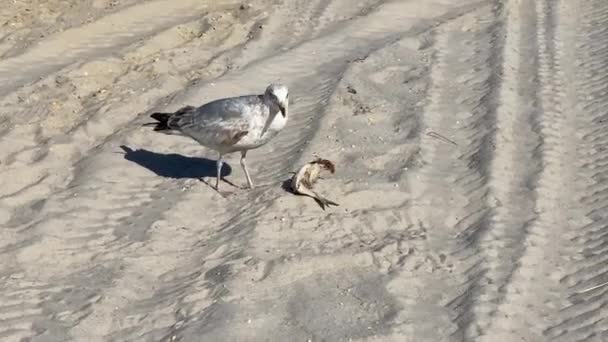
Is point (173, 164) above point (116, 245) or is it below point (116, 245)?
below

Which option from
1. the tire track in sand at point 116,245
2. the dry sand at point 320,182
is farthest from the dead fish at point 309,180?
the tire track in sand at point 116,245

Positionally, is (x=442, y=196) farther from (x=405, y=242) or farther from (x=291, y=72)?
(x=291, y=72)

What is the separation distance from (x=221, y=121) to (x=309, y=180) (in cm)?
76

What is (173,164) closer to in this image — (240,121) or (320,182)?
(240,121)

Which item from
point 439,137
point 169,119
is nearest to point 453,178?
point 439,137

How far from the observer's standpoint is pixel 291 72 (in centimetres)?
1052

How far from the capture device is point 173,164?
8.38 meters

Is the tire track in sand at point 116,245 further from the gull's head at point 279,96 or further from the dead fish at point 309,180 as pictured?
the gull's head at point 279,96

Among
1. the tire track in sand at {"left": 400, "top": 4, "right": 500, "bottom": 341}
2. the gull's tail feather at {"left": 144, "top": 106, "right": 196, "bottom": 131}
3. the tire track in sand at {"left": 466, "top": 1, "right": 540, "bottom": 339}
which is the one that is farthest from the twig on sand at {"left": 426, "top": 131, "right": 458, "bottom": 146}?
the gull's tail feather at {"left": 144, "top": 106, "right": 196, "bottom": 131}

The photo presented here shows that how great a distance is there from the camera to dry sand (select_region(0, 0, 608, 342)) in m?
5.98

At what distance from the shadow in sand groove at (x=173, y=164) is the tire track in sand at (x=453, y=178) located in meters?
1.62

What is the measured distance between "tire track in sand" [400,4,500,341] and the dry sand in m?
0.02

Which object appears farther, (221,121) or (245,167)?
(245,167)

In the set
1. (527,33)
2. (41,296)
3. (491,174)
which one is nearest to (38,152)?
(41,296)
